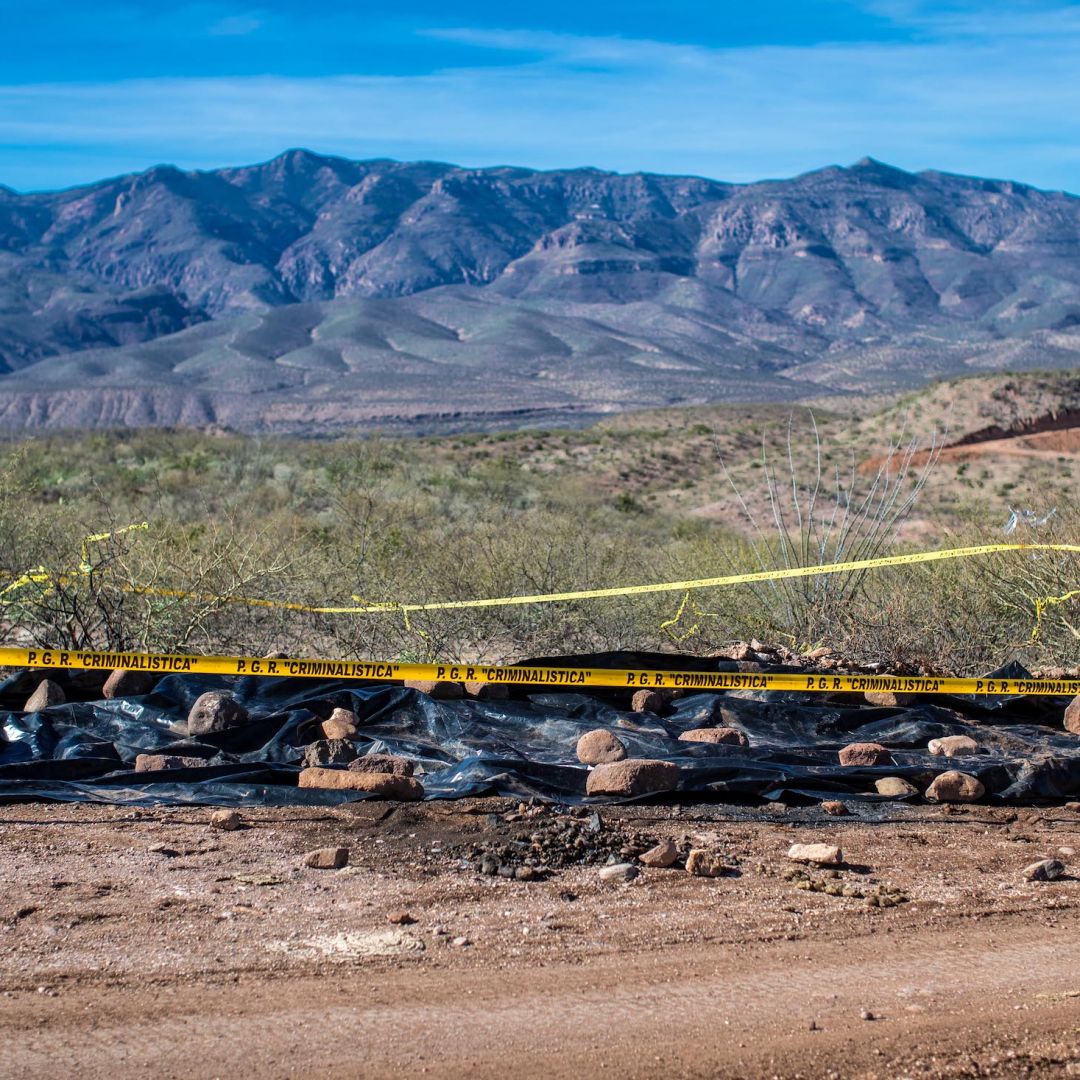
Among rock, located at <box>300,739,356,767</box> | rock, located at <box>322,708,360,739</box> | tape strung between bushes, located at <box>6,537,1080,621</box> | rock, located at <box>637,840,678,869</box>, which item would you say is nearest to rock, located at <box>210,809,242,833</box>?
rock, located at <box>300,739,356,767</box>

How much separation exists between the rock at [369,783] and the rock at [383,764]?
128 millimetres

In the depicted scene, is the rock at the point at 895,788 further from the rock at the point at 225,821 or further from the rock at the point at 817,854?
the rock at the point at 225,821

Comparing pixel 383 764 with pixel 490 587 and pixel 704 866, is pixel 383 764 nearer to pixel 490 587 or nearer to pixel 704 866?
pixel 704 866

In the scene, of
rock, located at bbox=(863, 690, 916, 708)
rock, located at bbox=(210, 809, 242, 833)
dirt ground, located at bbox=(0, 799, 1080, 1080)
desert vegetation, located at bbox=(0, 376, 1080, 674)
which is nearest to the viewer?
dirt ground, located at bbox=(0, 799, 1080, 1080)

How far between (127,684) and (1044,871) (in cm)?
513

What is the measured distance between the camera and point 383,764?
6.36 m

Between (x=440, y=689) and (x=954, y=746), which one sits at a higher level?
(x=440, y=689)

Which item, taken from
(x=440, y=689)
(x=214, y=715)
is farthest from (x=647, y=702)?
(x=214, y=715)

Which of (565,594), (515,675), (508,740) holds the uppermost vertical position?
(565,594)

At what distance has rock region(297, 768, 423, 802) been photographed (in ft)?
20.0

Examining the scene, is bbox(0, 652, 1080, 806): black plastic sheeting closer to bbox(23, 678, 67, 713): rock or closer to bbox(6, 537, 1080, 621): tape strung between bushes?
bbox(23, 678, 67, 713): rock

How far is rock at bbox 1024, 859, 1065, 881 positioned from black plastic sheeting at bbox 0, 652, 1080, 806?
1.16 m

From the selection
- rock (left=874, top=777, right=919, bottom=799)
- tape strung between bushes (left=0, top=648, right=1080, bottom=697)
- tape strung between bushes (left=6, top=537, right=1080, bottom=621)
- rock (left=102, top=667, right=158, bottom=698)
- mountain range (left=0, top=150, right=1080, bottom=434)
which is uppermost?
mountain range (left=0, top=150, right=1080, bottom=434)

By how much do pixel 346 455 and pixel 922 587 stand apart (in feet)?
69.5
